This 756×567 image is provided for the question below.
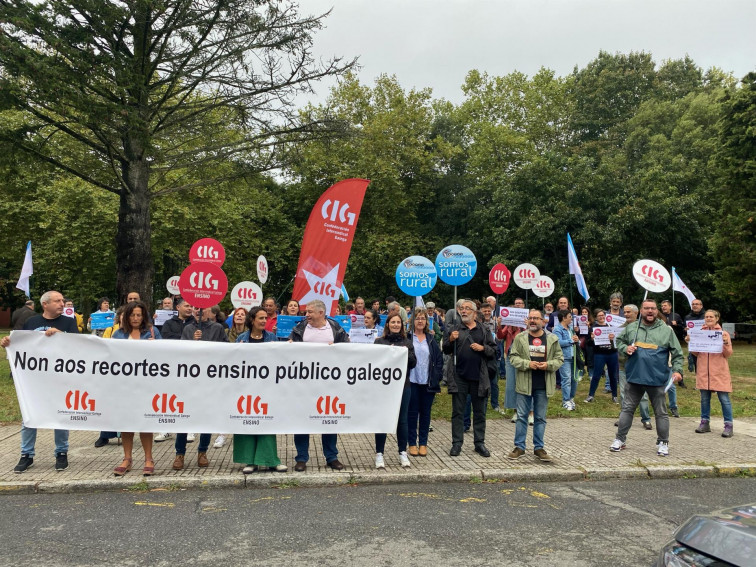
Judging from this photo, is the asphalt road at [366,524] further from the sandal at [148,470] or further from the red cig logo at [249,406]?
the red cig logo at [249,406]

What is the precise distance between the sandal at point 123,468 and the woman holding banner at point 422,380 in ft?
10.8

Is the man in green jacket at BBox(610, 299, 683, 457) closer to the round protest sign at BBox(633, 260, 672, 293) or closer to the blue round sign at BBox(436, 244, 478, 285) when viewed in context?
the round protest sign at BBox(633, 260, 672, 293)

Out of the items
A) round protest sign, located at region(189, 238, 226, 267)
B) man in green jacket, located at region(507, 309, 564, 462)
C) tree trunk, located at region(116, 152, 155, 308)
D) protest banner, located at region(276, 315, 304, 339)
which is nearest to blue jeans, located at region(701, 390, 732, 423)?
man in green jacket, located at region(507, 309, 564, 462)

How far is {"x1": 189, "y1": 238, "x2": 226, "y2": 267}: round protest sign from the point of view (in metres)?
11.2

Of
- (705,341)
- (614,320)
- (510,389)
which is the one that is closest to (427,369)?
(510,389)

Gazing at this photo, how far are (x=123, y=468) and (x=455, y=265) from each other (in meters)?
7.02

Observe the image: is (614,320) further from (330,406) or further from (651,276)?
(330,406)

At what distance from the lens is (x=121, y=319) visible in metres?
7.16

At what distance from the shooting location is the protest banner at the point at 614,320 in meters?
11.5

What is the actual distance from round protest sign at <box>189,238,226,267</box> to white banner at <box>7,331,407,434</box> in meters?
4.41

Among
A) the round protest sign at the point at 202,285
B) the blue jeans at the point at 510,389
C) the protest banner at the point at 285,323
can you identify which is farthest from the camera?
the blue jeans at the point at 510,389

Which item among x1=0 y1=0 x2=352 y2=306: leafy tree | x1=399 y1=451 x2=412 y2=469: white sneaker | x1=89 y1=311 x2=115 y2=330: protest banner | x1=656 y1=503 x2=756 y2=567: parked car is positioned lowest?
x1=399 y1=451 x2=412 y2=469: white sneaker

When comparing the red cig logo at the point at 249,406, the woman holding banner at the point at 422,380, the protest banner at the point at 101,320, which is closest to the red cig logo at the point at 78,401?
the red cig logo at the point at 249,406

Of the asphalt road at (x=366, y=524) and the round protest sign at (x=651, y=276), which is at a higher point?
the round protest sign at (x=651, y=276)
